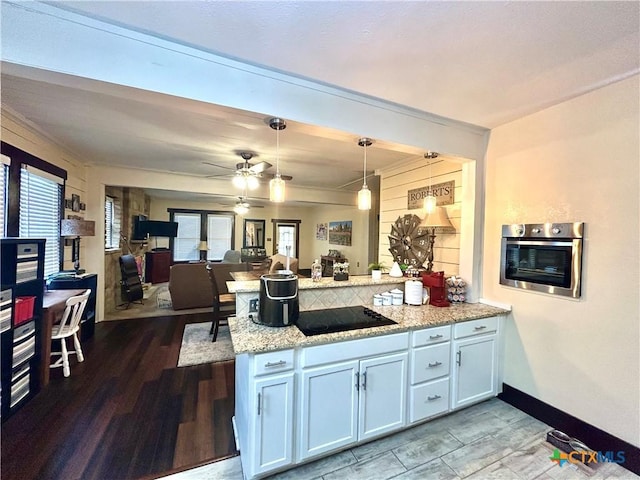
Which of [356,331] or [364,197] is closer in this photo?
[356,331]

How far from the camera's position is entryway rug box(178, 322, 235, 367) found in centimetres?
321

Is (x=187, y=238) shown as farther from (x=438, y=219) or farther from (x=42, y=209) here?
(x=438, y=219)

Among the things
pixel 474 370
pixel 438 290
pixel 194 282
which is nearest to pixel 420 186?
pixel 438 290

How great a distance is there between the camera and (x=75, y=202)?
3895 mm

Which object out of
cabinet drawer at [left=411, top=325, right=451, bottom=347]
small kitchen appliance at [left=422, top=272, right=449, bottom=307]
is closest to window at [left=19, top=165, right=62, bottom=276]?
cabinet drawer at [left=411, top=325, right=451, bottom=347]

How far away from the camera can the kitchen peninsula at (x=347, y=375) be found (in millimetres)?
1590

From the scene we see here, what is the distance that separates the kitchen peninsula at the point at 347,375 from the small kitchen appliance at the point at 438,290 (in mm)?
103

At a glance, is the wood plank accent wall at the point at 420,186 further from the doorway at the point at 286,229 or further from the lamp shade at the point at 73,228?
the doorway at the point at 286,229

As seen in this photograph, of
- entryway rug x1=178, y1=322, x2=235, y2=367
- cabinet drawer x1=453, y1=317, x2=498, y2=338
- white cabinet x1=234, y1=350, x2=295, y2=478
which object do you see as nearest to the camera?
white cabinet x1=234, y1=350, x2=295, y2=478

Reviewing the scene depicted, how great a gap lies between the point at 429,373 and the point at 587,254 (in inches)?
57.7

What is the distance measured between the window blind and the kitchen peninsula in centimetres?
767

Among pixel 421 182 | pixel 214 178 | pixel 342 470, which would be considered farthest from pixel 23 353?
pixel 421 182

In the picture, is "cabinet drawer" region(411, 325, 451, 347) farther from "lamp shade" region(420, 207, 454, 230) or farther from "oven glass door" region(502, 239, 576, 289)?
"lamp shade" region(420, 207, 454, 230)

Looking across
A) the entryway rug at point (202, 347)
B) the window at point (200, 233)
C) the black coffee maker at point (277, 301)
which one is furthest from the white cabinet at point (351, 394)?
the window at point (200, 233)
